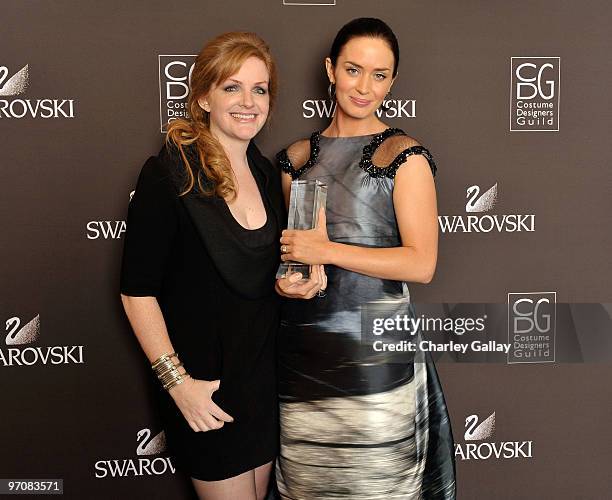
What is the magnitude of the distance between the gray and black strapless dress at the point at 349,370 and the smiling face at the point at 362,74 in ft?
0.27

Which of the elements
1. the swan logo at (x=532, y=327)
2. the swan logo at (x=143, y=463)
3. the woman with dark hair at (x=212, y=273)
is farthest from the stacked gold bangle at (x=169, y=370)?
the swan logo at (x=532, y=327)

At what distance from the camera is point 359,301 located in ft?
4.97

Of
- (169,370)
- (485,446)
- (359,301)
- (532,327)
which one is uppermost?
(359,301)

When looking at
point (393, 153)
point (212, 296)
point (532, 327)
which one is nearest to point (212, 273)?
point (212, 296)

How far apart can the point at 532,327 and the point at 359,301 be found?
2.75 feet

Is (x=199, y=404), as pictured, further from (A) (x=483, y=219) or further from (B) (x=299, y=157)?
(A) (x=483, y=219)

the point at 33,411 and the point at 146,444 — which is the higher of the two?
the point at 33,411

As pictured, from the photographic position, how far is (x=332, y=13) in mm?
1900

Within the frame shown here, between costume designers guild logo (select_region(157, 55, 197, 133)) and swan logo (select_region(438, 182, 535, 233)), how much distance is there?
881 mm

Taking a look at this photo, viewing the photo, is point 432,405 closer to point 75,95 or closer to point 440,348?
point 440,348

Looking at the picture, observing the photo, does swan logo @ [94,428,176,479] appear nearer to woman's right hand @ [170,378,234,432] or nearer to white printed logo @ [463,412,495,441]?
woman's right hand @ [170,378,234,432]

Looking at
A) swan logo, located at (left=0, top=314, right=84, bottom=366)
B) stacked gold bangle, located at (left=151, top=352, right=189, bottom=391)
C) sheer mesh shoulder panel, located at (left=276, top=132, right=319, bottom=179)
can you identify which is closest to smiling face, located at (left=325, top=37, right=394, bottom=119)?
sheer mesh shoulder panel, located at (left=276, top=132, right=319, bottom=179)

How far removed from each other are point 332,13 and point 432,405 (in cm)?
118

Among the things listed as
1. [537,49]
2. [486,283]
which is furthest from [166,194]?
[537,49]
